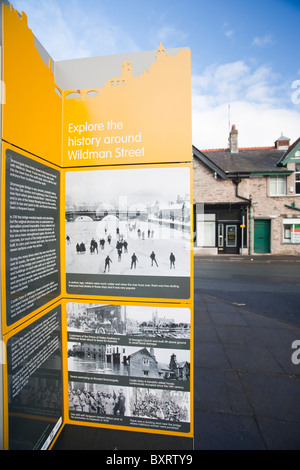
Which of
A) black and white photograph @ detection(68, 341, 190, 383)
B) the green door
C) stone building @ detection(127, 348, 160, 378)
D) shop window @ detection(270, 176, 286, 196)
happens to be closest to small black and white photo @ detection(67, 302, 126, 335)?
black and white photograph @ detection(68, 341, 190, 383)

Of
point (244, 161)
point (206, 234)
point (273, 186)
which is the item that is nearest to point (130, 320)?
point (206, 234)

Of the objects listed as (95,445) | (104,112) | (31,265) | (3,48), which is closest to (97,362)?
(95,445)

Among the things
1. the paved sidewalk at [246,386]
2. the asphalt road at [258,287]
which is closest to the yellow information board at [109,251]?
the paved sidewalk at [246,386]

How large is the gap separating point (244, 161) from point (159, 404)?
19409 millimetres

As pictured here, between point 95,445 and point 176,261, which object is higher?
point 176,261

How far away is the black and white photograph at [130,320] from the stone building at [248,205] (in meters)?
15.9

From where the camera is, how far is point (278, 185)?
17375 mm

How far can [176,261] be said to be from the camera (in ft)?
6.84

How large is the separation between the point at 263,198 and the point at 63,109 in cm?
1774

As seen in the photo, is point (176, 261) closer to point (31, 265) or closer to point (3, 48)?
point (31, 265)

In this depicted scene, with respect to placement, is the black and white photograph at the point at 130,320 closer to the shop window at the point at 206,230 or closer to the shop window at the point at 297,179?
the shop window at the point at 206,230

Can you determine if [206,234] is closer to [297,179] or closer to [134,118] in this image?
[297,179]

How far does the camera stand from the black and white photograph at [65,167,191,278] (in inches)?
80.7

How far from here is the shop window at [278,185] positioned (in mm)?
17328
